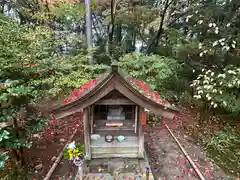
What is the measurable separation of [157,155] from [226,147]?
2.27 m

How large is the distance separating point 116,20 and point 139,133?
702cm

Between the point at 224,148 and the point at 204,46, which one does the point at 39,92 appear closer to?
the point at 204,46

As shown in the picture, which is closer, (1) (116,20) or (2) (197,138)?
(2) (197,138)

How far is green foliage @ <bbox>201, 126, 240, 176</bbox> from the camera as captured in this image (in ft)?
15.0

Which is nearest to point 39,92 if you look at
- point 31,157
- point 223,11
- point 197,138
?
point 31,157

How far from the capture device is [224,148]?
523 centimetres

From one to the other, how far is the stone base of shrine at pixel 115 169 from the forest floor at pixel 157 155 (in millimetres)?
430

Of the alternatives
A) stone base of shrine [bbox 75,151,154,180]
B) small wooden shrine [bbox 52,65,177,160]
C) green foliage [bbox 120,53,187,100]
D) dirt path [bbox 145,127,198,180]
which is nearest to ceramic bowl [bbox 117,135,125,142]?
small wooden shrine [bbox 52,65,177,160]

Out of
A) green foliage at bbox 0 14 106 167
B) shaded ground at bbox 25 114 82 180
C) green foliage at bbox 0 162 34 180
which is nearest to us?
green foliage at bbox 0 14 106 167

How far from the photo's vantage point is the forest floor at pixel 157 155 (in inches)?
157

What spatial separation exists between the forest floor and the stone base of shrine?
0.43 meters

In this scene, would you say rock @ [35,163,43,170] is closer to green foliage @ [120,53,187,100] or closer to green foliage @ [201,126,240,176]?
green foliage @ [120,53,187,100]

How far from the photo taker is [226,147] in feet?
17.3

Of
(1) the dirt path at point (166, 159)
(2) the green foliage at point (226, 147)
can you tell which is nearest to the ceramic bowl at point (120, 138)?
(1) the dirt path at point (166, 159)
